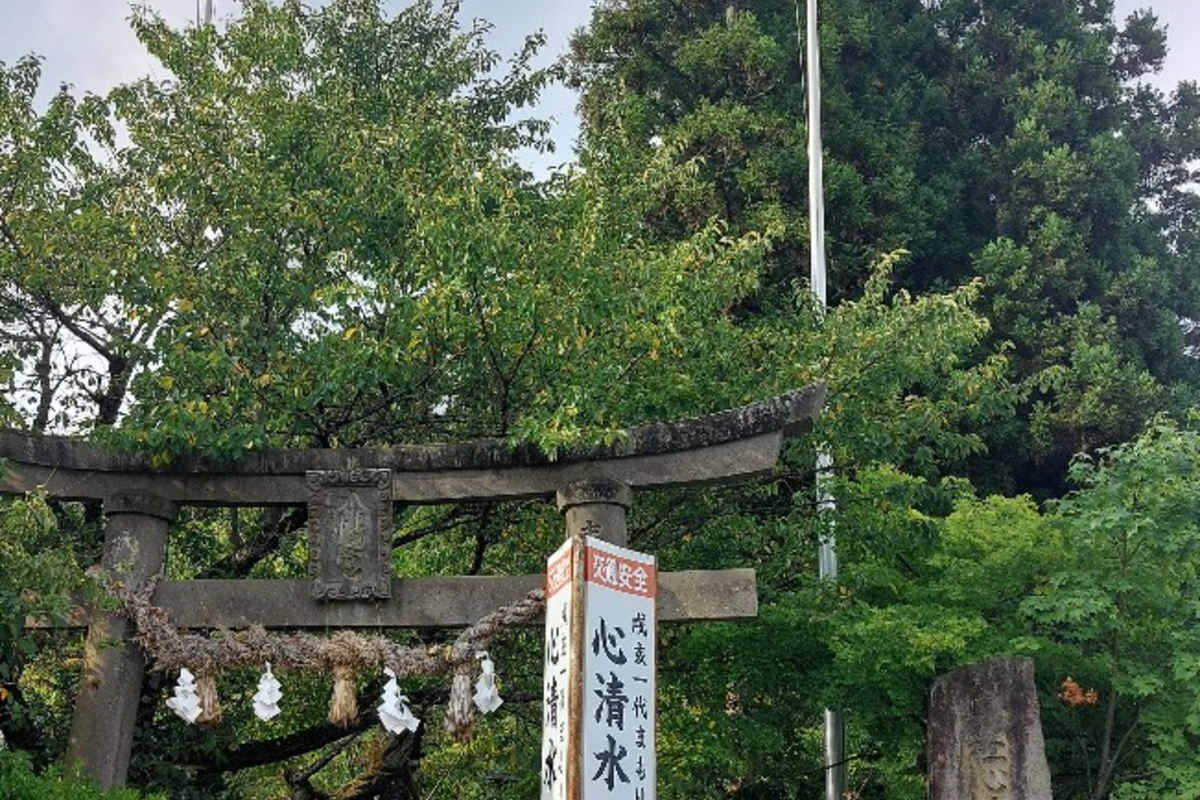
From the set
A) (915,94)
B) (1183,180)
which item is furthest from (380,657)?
(1183,180)

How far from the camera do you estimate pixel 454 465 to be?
8.29 metres

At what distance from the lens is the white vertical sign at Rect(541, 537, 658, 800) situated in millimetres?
5922

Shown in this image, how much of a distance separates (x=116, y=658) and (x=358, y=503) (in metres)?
1.76

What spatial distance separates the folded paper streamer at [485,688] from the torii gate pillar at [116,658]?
2162 mm

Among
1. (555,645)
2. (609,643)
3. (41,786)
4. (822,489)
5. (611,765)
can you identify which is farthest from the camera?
(822,489)

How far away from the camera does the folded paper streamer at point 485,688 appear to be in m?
7.93

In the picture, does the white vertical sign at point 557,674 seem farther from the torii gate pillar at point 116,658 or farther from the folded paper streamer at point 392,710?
the torii gate pillar at point 116,658

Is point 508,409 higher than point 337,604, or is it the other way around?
point 508,409

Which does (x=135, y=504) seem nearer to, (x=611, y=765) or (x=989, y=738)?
(x=611, y=765)

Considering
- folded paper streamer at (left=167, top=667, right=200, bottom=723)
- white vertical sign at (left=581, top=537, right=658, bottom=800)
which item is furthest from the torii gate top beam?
white vertical sign at (left=581, top=537, right=658, bottom=800)

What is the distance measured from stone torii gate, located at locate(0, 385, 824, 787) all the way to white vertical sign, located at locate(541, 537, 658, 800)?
143 cm

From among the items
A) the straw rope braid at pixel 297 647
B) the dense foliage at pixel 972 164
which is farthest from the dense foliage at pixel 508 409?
the dense foliage at pixel 972 164

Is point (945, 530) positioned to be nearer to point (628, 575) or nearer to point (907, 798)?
point (907, 798)

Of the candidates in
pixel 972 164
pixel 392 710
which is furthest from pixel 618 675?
pixel 972 164
